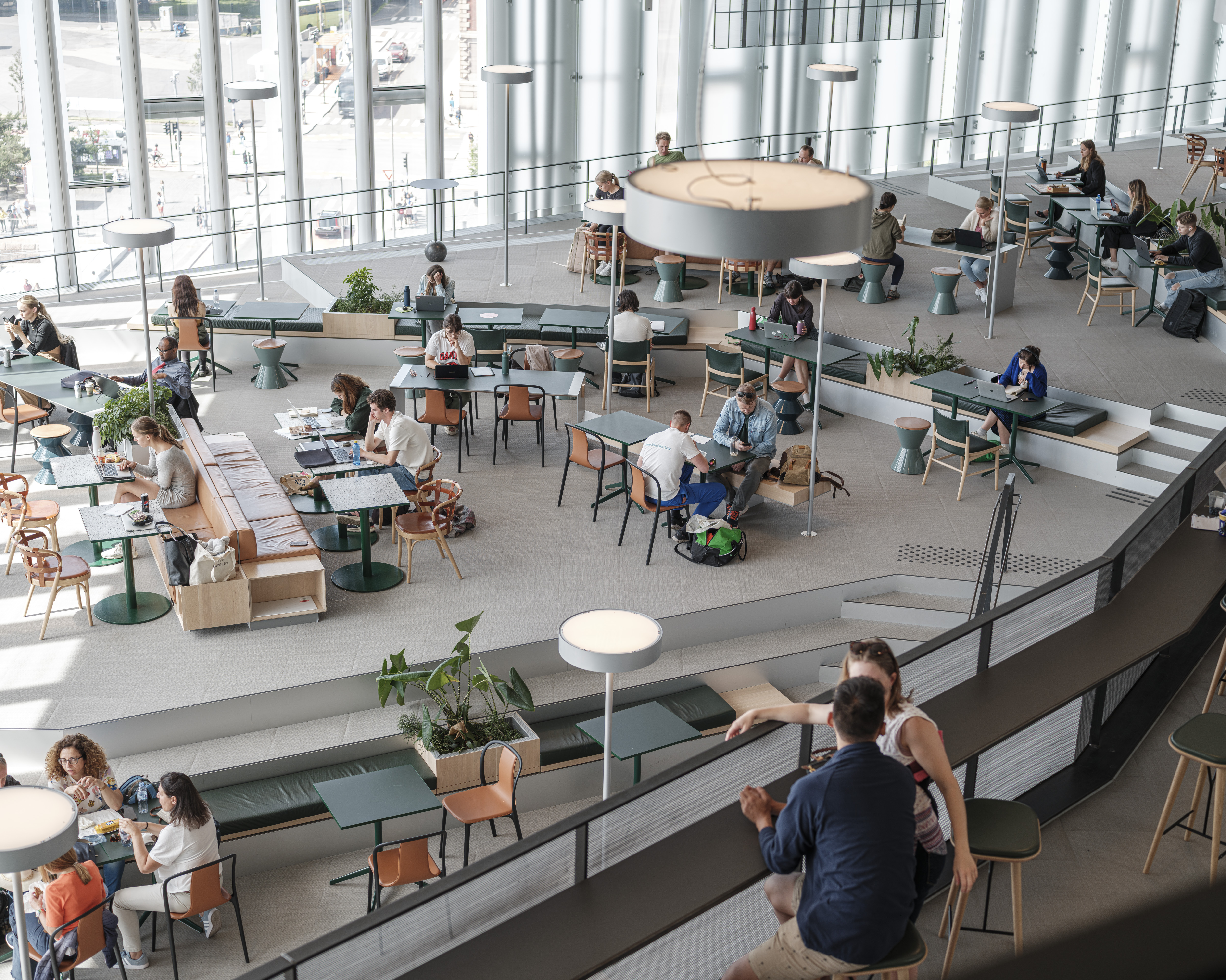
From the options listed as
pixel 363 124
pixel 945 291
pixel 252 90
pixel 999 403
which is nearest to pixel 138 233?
pixel 252 90

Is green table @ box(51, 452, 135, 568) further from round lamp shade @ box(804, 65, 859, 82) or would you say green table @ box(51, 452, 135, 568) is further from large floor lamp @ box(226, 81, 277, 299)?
round lamp shade @ box(804, 65, 859, 82)

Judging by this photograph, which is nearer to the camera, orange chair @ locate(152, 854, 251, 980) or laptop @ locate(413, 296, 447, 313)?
orange chair @ locate(152, 854, 251, 980)

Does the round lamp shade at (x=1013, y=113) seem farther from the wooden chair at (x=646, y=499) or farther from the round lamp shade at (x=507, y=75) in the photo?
the wooden chair at (x=646, y=499)

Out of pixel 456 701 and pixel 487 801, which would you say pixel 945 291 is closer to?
pixel 456 701

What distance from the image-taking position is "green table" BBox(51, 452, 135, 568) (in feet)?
27.4

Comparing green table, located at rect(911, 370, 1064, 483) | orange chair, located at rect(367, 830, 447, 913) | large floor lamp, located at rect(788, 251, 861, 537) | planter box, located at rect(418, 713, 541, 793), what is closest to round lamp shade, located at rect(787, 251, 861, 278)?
large floor lamp, located at rect(788, 251, 861, 537)

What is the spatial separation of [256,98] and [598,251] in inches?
147

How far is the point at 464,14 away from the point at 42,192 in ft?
18.5

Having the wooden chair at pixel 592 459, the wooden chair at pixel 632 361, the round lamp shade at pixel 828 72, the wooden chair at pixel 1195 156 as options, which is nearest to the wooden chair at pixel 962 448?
the wooden chair at pixel 592 459

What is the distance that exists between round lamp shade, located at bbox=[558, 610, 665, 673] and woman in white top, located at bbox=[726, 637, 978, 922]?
1.38 meters

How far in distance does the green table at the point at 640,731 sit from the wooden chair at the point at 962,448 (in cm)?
363

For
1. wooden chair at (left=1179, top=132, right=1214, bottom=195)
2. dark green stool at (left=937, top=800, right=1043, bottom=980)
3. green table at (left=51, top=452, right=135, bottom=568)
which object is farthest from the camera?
wooden chair at (left=1179, top=132, right=1214, bottom=195)

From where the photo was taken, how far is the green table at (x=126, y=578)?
7.67 metres

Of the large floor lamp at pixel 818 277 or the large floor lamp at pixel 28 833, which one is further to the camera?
the large floor lamp at pixel 818 277
